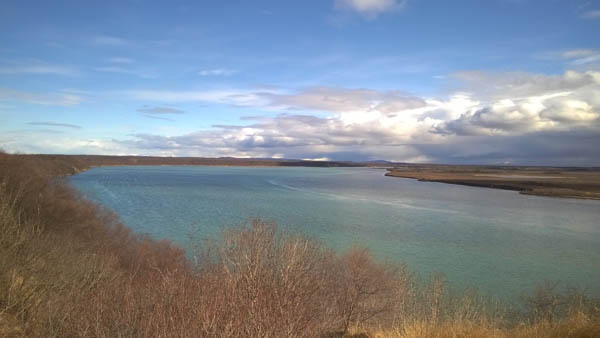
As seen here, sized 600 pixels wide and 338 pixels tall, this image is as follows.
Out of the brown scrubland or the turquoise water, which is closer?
the brown scrubland

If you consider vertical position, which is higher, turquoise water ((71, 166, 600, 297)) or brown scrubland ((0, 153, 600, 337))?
brown scrubland ((0, 153, 600, 337))

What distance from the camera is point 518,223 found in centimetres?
2962

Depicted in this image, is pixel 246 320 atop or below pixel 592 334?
atop

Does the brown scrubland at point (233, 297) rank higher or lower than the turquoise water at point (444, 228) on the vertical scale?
higher

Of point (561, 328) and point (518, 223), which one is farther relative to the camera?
point (518, 223)

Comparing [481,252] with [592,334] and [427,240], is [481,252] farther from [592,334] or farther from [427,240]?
[592,334]

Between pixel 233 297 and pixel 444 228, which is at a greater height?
pixel 233 297

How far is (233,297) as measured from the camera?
4.75m

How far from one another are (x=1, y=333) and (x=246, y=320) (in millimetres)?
3543

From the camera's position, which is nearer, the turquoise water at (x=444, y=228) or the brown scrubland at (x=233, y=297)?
the brown scrubland at (x=233, y=297)

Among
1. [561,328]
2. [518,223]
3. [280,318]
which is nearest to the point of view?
[280,318]

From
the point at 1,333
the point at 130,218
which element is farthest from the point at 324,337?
the point at 130,218

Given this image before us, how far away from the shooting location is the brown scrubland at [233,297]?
4781 millimetres

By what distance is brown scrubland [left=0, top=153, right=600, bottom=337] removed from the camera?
478 cm
